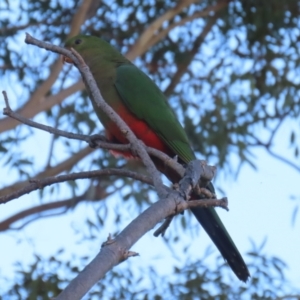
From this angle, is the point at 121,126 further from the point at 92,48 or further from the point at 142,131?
the point at 92,48

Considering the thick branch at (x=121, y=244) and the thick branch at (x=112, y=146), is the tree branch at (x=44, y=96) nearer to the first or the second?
the thick branch at (x=112, y=146)

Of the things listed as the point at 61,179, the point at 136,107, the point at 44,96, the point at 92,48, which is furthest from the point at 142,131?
the point at 44,96

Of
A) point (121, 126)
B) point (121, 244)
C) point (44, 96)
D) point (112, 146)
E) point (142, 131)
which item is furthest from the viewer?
point (44, 96)

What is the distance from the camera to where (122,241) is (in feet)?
5.17

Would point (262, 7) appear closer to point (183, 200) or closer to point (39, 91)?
point (39, 91)

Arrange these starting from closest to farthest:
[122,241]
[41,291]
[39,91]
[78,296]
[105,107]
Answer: [78,296] → [122,241] → [105,107] → [41,291] → [39,91]

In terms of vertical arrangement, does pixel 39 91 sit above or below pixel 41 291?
above

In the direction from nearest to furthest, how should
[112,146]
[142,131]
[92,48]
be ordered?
[112,146] < [142,131] < [92,48]

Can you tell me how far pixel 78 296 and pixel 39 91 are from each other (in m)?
4.96

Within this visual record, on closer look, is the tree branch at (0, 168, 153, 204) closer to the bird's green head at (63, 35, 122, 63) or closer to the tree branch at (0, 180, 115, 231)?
the bird's green head at (63, 35, 122, 63)

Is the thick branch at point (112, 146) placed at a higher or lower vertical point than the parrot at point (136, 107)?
lower

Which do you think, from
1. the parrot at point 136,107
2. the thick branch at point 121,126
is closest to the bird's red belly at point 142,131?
the parrot at point 136,107

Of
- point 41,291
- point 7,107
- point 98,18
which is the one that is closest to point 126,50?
point 98,18

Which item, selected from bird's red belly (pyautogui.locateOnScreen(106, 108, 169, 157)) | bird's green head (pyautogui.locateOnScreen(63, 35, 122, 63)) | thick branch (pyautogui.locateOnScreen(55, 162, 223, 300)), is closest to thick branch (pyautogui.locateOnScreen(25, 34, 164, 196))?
thick branch (pyautogui.locateOnScreen(55, 162, 223, 300))
